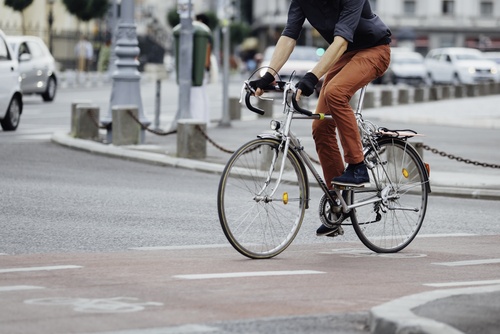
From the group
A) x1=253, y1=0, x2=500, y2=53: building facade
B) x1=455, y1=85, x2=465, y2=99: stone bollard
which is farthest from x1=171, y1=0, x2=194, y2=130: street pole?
x1=253, y1=0, x2=500, y2=53: building facade

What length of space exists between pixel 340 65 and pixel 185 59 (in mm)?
12995

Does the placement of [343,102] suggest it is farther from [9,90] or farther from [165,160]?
[9,90]

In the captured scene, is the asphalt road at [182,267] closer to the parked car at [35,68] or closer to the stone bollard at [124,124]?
the stone bollard at [124,124]

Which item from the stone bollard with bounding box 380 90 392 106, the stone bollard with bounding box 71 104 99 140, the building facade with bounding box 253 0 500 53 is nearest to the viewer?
the stone bollard with bounding box 71 104 99 140

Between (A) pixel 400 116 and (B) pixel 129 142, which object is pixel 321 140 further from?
(A) pixel 400 116

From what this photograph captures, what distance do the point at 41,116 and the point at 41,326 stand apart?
77.1 feet

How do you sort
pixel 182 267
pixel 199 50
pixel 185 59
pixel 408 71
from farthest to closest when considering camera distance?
pixel 408 71 < pixel 199 50 < pixel 185 59 < pixel 182 267

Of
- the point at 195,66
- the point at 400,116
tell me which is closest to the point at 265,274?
the point at 195,66

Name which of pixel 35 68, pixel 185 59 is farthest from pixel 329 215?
pixel 35 68

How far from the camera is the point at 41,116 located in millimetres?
29000

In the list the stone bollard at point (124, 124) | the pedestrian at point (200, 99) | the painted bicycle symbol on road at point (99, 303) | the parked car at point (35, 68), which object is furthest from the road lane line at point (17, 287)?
the parked car at point (35, 68)

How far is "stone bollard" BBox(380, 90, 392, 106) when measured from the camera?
3997 centimetres

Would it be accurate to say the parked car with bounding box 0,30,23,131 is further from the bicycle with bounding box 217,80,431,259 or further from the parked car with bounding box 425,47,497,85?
the parked car with bounding box 425,47,497,85

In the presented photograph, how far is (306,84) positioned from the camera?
8.21m
